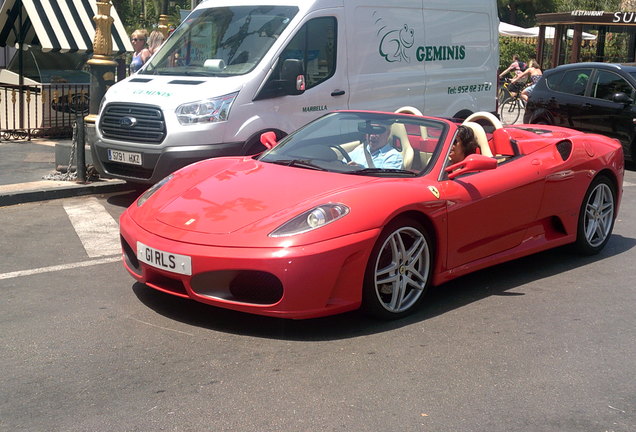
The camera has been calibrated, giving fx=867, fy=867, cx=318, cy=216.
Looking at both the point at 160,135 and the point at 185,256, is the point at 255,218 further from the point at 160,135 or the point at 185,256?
the point at 160,135

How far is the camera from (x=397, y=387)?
13.9 ft

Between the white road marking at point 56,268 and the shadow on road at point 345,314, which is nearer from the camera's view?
the shadow on road at point 345,314

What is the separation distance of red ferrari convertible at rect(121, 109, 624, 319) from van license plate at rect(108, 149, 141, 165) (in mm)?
2472

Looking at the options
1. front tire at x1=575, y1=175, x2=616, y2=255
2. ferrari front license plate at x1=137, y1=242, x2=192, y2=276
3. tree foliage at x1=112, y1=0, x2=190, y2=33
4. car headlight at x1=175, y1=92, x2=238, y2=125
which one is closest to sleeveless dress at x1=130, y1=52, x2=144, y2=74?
car headlight at x1=175, y1=92, x2=238, y2=125

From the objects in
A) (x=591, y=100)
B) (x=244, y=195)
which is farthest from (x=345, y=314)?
(x=591, y=100)

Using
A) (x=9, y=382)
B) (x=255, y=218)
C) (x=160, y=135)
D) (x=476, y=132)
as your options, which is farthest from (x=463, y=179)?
(x=160, y=135)

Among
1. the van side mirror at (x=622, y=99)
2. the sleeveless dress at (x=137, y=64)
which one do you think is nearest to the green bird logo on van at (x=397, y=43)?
the van side mirror at (x=622, y=99)

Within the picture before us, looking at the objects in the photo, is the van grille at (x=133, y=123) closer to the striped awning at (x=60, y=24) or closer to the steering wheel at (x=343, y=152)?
the steering wheel at (x=343, y=152)

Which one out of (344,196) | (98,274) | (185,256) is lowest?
(98,274)

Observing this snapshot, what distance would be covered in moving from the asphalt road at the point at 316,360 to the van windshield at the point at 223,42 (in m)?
3.40

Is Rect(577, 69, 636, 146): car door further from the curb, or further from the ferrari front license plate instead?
the ferrari front license plate

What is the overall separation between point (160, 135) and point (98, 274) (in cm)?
265

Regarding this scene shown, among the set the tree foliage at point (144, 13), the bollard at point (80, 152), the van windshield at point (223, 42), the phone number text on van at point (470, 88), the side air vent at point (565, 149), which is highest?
the tree foliage at point (144, 13)

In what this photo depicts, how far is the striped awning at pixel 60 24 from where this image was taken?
608 inches
